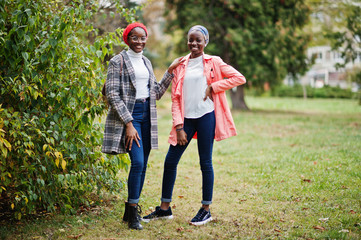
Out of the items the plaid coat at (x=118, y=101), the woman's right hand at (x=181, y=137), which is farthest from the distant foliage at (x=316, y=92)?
the plaid coat at (x=118, y=101)

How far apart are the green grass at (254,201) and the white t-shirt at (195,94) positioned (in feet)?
A: 3.78

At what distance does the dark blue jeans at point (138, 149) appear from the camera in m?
4.16

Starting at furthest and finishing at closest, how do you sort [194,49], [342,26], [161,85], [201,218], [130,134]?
[342,26], [161,85], [201,218], [194,49], [130,134]

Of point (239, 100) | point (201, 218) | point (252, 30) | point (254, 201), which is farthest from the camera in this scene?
point (239, 100)

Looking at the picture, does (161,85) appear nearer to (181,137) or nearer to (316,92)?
(181,137)

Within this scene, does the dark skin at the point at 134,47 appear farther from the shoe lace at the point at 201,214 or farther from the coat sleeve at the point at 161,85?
the shoe lace at the point at 201,214

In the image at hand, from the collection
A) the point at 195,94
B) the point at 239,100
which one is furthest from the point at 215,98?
the point at 239,100

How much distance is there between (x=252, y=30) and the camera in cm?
2000

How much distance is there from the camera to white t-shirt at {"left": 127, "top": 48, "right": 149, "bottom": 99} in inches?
166

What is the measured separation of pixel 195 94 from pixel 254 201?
6.07ft

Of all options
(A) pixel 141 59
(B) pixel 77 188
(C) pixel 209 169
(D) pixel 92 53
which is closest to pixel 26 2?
(D) pixel 92 53

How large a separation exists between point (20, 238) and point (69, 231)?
458 millimetres

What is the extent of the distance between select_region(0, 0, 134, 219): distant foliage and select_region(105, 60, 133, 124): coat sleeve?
0.24m

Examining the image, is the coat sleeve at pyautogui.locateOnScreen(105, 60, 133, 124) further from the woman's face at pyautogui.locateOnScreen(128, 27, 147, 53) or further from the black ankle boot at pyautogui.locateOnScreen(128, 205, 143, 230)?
the black ankle boot at pyautogui.locateOnScreen(128, 205, 143, 230)
